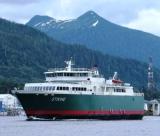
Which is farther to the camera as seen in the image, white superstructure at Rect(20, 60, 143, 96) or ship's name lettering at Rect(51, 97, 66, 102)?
white superstructure at Rect(20, 60, 143, 96)

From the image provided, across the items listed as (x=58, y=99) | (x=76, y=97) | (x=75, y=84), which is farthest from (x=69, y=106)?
(x=75, y=84)

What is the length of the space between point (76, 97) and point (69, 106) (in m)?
2.04

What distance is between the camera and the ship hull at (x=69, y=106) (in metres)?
132

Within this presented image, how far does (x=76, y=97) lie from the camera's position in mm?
135125

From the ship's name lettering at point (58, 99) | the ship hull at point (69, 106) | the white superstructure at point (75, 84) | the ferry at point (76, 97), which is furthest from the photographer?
the white superstructure at point (75, 84)

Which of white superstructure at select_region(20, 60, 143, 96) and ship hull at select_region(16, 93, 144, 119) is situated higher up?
white superstructure at select_region(20, 60, 143, 96)

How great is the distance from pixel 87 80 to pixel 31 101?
1267cm

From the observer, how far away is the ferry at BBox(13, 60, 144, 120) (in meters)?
133

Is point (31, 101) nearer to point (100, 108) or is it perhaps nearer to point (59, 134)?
point (100, 108)

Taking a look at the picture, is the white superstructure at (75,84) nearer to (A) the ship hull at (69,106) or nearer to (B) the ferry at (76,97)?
(B) the ferry at (76,97)

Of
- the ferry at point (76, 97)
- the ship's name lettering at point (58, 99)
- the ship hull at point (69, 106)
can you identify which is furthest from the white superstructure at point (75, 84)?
the ship's name lettering at point (58, 99)

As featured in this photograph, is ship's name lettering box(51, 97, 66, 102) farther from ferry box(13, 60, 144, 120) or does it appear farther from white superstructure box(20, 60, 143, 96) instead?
white superstructure box(20, 60, 143, 96)

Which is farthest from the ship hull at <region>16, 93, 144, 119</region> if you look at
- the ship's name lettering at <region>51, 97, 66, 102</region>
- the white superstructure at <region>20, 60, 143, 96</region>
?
the white superstructure at <region>20, 60, 143, 96</region>

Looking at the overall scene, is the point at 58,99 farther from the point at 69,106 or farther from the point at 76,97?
the point at 76,97
